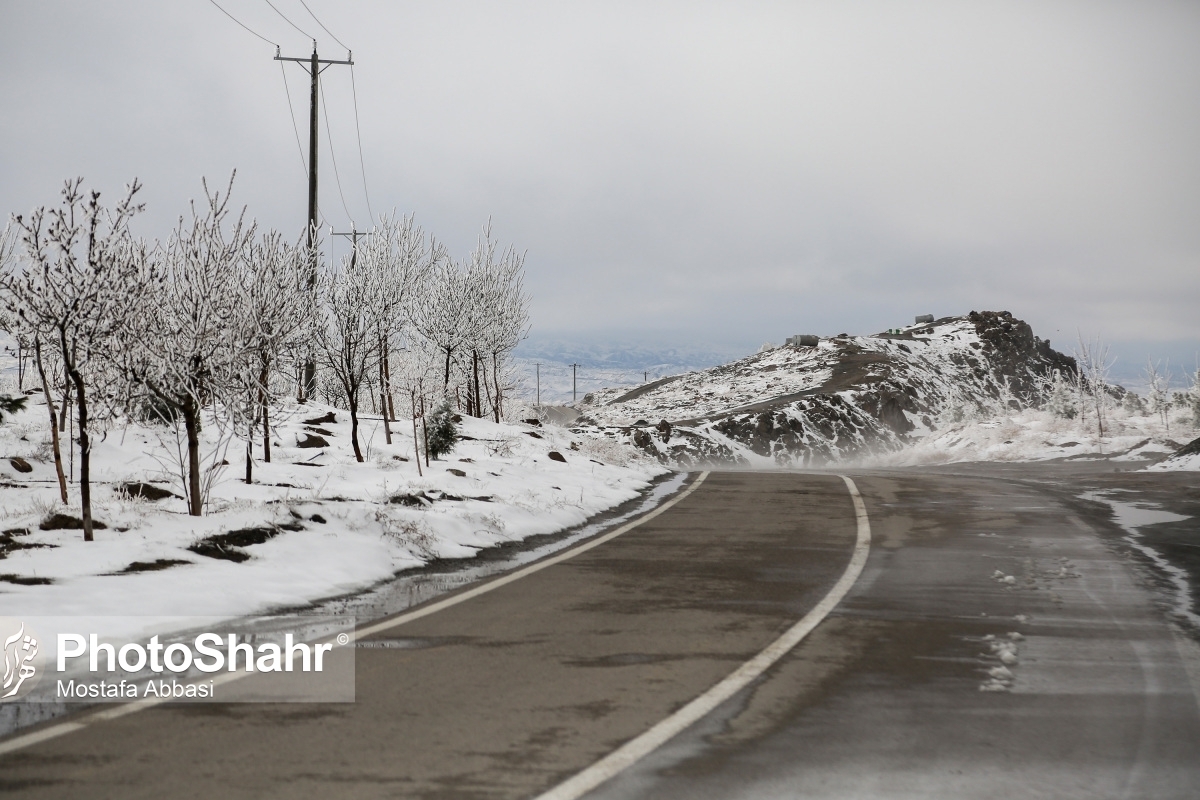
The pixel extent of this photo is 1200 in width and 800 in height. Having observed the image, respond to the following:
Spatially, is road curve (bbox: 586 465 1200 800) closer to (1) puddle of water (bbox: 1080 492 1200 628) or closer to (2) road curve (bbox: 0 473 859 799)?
(1) puddle of water (bbox: 1080 492 1200 628)

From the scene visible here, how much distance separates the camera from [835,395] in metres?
87.6

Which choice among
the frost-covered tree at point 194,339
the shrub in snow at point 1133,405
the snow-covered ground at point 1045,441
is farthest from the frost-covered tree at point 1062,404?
the frost-covered tree at point 194,339

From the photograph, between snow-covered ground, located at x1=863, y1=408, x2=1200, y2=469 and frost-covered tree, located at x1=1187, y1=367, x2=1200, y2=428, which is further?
frost-covered tree, located at x1=1187, y1=367, x2=1200, y2=428

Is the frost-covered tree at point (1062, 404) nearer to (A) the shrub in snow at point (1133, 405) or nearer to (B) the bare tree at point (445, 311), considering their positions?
(A) the shrub in snow at point (1133, 405)

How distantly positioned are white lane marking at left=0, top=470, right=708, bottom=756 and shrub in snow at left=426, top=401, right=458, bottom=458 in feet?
31.6

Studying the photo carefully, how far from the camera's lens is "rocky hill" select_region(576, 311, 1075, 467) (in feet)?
242

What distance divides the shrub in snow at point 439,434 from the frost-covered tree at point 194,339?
9.72 m

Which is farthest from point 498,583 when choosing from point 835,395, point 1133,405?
point 835,395

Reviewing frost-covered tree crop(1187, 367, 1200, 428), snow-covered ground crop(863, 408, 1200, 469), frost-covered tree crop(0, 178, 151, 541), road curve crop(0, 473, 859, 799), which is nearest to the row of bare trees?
frost-covered tree crop(0, 178, 151, 541)

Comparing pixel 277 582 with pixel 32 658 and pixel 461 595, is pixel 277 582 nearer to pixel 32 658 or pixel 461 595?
pixel 461 595

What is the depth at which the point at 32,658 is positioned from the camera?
6066 millimetres

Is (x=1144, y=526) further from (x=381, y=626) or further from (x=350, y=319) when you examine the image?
(x=350, y=319)

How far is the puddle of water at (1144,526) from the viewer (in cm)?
794

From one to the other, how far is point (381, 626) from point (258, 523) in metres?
3.89
